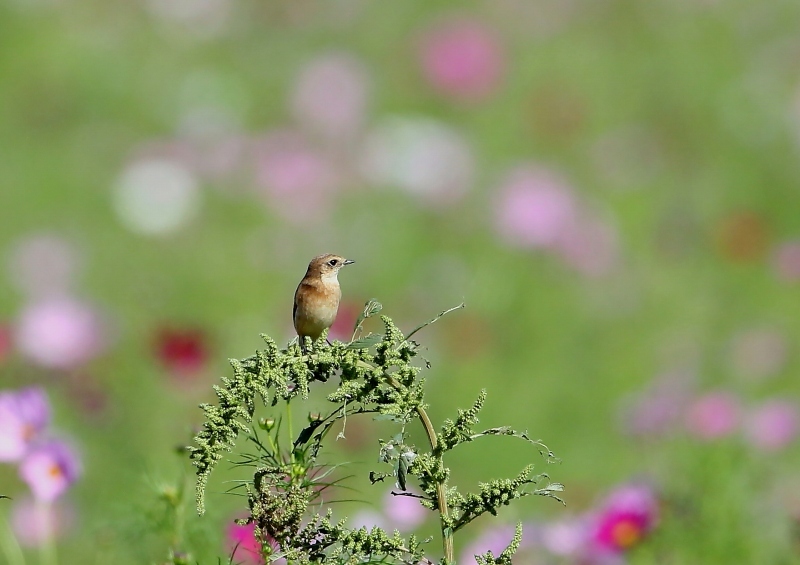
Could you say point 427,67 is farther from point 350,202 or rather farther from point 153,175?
point 153,175

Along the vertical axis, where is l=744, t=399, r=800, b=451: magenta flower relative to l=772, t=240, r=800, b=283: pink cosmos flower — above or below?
below

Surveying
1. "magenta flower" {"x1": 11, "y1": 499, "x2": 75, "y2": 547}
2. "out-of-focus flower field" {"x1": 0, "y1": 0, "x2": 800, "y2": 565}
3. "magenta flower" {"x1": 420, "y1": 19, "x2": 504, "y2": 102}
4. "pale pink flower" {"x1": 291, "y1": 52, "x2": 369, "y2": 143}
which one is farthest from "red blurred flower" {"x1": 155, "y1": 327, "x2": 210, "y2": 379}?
"magenta flower" {"x1": 420, "y1": 19, "x2": 504, "y2": 102}

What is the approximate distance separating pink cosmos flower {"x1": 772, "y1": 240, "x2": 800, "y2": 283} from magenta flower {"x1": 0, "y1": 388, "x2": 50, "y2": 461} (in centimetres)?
423

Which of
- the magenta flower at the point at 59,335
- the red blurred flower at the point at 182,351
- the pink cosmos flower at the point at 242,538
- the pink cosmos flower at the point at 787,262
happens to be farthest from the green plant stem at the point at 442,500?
the pink cosmos flower at the point at 787,262

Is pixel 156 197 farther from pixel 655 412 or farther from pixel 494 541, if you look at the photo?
pixel 494 541

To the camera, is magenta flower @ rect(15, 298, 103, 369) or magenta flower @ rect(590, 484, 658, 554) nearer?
magenta flower @ rect(590, 484, 658, 554)

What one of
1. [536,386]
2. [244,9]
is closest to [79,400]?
[536,386]

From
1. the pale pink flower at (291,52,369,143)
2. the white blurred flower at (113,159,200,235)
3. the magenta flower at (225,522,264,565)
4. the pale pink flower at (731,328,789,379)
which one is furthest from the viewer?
the pale pink flower at (291,52,369,143)

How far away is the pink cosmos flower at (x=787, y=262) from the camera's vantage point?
5730mm

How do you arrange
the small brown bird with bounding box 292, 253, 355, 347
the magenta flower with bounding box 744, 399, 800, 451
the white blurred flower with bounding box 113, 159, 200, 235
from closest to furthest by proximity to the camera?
the small brown bird with bounding box 292, 253, 355, 347
the magenta flower with bounding box 744, 399, 800, 451
the white blurred flower with bounding box 113, 159, 200, 235

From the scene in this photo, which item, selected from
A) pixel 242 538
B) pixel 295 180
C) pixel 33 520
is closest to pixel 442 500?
pixel 242 538

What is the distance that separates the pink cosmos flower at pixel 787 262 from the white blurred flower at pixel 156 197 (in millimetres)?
2581

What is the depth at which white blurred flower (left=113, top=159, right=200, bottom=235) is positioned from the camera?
627 cm

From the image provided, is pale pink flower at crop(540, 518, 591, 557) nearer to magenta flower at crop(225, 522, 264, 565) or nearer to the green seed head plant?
magenta flower at crop(225, 522, 264, 565)
